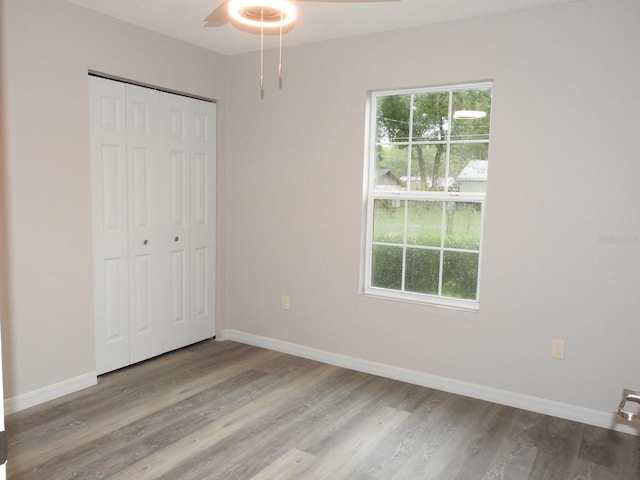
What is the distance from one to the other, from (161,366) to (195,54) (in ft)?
7.88

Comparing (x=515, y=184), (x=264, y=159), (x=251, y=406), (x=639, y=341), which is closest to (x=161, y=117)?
(x=264, y=159)

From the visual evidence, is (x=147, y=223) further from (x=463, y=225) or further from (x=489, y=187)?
(x=489, y=187)

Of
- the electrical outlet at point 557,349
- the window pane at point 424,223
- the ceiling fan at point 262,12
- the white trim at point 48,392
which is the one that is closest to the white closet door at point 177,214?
the white trim at point 48,392

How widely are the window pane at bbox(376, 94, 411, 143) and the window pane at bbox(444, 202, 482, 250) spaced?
61 centimetres

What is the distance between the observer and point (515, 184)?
10.2 ft

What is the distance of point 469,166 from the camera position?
11.0 feet

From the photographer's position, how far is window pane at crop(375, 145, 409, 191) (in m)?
3.60

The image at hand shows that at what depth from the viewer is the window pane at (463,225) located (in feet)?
10.9

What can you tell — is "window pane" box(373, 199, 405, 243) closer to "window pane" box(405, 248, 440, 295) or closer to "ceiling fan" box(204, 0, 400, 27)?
"window pane" box(405, 248, 440, 295)

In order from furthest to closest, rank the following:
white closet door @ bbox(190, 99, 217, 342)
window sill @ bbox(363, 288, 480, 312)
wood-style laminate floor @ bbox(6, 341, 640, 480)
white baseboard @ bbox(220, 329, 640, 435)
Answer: white closet door @ bbox(190, 99, 217, 342) → window sill @ bbox(363, 288, 480, 312) → white baseboard @ bbox(220, 329, 640, 435) → wood-style laminate floor @ bbox(6, 341, 640, 480)

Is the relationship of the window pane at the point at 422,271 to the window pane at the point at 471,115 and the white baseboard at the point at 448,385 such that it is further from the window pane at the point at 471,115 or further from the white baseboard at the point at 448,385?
the window pane at the point at 471,115

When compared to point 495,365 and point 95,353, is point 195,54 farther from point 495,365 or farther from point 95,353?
point 495,365

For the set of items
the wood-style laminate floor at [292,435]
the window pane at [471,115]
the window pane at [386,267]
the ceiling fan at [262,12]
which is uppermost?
the ceiling fan at [262,12]

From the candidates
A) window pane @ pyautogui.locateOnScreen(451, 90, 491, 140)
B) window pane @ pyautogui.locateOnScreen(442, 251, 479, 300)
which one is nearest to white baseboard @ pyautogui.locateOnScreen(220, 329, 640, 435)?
window pane @ pyautogui.locateOnScreen(442, 251, 479, 300)
